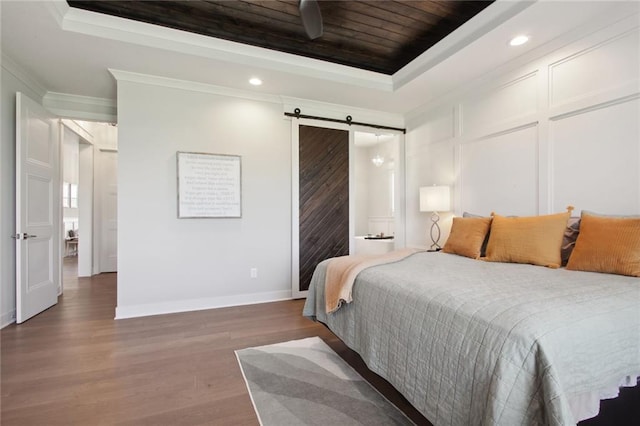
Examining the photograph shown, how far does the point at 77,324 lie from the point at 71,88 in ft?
8.76

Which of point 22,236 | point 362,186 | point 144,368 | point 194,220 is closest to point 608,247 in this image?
point 144,368

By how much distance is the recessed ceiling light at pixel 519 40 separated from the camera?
2.51 meters

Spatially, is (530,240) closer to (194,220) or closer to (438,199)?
(438,199)

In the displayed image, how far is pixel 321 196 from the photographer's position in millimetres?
4086

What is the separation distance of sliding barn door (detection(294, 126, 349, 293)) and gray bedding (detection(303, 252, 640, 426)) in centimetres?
224

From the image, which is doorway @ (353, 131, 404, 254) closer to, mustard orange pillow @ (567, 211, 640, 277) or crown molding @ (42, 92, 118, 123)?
mustard orange pillow @ (567, 211, 640, 277)

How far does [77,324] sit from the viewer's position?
9.62 ft

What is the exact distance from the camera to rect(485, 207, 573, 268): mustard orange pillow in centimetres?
216

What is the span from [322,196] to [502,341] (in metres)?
3.20

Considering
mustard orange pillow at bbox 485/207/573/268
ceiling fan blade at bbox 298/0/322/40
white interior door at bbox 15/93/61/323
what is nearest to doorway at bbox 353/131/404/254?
mustard orange pillow at bbox 485/207/573/268

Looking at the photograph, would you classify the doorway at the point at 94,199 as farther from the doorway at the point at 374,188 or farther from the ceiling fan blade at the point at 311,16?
the doorway at the point at 374,188

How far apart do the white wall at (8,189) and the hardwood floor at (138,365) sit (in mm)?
302

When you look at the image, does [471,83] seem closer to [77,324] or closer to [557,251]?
[557,251]

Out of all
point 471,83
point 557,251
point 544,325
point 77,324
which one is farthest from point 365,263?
point 77,324
